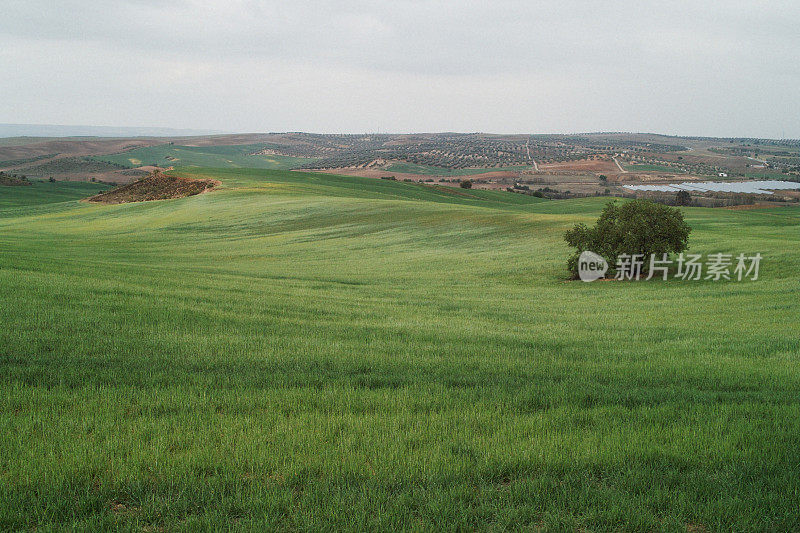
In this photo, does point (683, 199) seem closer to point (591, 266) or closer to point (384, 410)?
point (591, 266)

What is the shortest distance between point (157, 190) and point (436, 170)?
86886 mm

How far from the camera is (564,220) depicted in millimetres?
44969

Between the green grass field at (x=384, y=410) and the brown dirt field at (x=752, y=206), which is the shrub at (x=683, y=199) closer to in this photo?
the brown dirt field at (x=752, y=206)

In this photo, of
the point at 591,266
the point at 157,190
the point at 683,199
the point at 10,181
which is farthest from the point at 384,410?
the point at 10,181

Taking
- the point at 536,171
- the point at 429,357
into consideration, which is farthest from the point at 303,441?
the point at 536,171

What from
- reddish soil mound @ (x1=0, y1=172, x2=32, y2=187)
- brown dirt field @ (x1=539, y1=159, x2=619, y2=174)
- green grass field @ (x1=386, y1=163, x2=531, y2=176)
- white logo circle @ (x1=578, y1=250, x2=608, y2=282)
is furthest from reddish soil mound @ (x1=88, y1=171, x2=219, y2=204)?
brown dirt field @ (x1=539, y1=159, x2=619, y2=174)

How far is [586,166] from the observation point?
143250mm

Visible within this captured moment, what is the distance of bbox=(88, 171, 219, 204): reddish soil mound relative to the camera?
79062 mm

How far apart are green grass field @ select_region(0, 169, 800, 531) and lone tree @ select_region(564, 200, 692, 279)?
681 cm

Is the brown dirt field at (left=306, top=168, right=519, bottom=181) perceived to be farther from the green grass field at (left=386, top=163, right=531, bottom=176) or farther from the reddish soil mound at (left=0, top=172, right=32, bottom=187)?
the reddish soil mound at (left=0, top=172, right=32, bottom=187)

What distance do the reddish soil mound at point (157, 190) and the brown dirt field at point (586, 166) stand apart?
9518 cm

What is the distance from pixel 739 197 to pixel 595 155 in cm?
10826

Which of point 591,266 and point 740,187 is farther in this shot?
point 740,187

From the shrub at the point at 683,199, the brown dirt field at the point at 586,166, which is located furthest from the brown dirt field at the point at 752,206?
the brown dirt field at the point at 586,166
